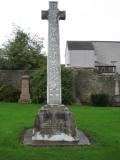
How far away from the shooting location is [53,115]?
12383mm

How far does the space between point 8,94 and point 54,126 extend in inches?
741

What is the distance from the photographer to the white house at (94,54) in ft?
180

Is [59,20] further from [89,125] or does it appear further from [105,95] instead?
[105,95]

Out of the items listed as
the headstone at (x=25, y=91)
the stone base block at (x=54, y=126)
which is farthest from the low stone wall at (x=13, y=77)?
the stone base block at (x=54, y=126)

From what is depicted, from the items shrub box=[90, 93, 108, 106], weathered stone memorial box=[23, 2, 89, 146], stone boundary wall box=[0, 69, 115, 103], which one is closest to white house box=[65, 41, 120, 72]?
stone boundary wall box=[0, 69, 115, 103]

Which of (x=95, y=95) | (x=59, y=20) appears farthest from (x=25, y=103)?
(x=59, y=20)

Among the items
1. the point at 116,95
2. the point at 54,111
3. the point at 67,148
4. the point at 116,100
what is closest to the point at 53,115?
Answer: the point at 54,111

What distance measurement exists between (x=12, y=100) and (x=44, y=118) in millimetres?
18627

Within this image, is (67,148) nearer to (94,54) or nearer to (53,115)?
(53,115)

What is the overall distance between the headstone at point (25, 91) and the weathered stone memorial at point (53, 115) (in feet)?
55.7

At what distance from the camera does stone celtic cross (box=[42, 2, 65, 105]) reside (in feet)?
41.4

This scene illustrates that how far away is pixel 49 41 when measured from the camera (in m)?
12.8

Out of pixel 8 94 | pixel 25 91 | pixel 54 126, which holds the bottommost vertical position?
→ pixel 54 126

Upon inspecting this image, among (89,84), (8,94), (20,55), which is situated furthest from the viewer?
(20,55)
